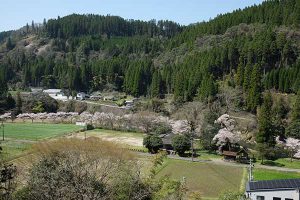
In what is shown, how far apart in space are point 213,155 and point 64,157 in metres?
24.7

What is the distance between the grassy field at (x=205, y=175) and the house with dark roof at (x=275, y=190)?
7.79m

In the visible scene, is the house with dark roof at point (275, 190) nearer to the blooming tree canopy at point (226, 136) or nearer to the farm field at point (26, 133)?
the blooming tree canopy at point (226, 136)

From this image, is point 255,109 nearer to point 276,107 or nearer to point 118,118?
point 276,107

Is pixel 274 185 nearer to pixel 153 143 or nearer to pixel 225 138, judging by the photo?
pixel 225 138

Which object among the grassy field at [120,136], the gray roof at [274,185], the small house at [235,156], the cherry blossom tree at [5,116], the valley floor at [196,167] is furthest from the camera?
the cherry blossom tree at [5,116]

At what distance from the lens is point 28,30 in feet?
544

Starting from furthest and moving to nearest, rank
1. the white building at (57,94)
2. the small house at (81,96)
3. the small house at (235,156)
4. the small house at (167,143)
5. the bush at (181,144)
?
the white building at (57,94), the small house at (81,96), the small house at (167,143), the bush at (181,144), the small house at (235,156)

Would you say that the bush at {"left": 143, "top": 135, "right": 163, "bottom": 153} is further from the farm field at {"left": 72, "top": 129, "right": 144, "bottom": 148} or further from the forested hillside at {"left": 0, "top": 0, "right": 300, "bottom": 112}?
the forested hillside at {"left": 0, "top": 0, "right": 300, "bottom": 112}

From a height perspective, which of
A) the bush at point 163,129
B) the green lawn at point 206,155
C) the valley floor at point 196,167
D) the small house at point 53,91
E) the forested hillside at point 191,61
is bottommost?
the green lawn at point 206,155

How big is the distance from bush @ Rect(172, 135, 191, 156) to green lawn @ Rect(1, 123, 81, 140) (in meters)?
21.0

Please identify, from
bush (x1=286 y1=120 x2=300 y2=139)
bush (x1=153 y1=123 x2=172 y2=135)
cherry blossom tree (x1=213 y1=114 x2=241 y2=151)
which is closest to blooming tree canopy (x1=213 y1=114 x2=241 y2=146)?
cherry blossom tree (x1=213 y1=114 x2=241 y2=151)

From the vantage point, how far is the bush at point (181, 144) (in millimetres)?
47500

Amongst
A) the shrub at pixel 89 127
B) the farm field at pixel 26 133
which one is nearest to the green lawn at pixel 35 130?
the farm field at pixel 26 133

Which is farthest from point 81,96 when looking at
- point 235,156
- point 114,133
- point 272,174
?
point 272,174
